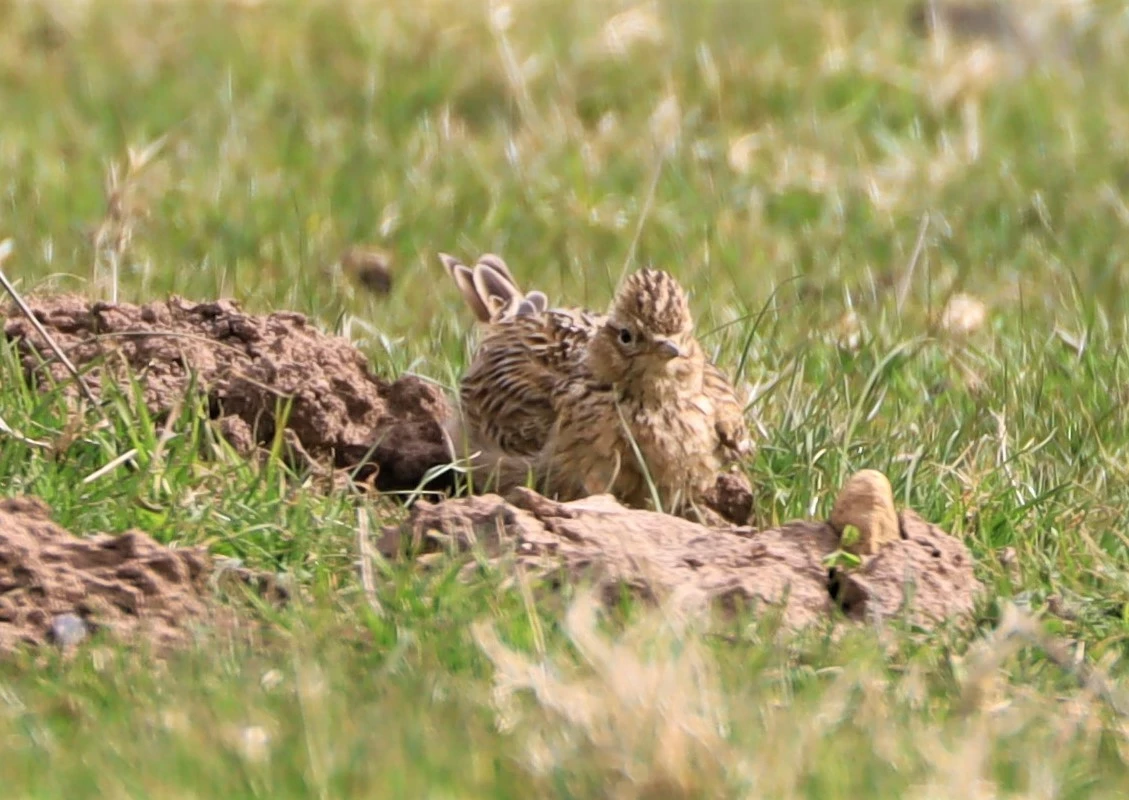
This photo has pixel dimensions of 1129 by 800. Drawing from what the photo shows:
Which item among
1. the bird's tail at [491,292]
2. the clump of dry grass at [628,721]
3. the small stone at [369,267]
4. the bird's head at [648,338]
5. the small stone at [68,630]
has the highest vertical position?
the clump of dry grass at [628,721]

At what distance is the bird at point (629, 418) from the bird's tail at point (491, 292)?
2.37 feet

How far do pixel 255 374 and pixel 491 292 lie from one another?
47.4 inches

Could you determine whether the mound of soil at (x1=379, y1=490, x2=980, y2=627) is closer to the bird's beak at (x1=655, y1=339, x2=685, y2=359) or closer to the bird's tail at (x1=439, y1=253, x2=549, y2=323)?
the bird's beak at (x1=655, y1=339, x2=685, y2=359)

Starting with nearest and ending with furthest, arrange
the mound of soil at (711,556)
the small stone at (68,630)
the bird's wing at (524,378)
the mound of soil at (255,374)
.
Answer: the small stone at (68,630)
the mound of soil at (711,556)
the mound of soil at (255,374)
the bird's wing at (524,378)

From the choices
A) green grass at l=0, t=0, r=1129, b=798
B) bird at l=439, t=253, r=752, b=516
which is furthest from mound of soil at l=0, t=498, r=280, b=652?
bird at l=439, t=253, r=752, b=516

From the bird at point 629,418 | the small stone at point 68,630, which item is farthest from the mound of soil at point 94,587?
the bird at point 629,418

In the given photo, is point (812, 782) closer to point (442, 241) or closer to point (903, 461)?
point (903, 461)

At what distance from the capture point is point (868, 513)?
466 centimetres

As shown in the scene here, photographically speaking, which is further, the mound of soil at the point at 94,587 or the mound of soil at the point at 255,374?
the mound of soil at the point at 255,374

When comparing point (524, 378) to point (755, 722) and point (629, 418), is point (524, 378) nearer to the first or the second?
point (629, 418)

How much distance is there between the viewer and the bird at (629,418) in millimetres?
5219

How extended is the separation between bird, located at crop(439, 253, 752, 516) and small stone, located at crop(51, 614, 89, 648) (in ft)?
4.41

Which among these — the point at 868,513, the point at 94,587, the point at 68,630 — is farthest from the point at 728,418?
the point at 68,630

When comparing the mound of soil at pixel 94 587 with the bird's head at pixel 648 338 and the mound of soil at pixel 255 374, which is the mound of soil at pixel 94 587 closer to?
the mound of soil at pixel 255 374
